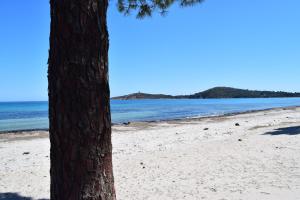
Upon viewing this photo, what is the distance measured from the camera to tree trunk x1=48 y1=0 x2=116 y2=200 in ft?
9.14

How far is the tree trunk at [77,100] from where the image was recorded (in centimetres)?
279

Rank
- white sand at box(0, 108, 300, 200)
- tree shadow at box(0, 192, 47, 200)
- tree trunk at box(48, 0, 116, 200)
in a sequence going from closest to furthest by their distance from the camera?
tree trunk at box(48, 0, 116, 200), white sand at box(0, 108, 300, 200), tree shadow at box(0, 192, 47, 200)

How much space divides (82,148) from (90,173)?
0.21 meters

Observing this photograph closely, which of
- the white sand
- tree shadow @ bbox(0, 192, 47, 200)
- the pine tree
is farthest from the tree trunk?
tree shadow @ bbox(0, 192, 47, 200)

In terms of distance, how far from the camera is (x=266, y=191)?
5754 millimetres

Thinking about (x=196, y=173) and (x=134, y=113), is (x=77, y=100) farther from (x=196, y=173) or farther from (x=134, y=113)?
(x=134, y=113)

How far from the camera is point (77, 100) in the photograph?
278 cm

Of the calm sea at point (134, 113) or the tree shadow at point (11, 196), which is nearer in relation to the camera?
the tree shadow at point (11, 196)

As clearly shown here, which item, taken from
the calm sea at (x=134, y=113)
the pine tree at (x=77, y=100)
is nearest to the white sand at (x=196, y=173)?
the pine tree at (x=77, y=100)

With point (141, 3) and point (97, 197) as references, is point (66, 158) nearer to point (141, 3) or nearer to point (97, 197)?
point (97, 197)

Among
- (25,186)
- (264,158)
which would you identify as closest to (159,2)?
(25,186)

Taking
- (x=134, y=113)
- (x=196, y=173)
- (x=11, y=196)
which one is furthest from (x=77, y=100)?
(x=134, y=113)

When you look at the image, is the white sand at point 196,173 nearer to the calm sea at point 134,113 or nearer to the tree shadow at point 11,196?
the tree shadow at point 11,196

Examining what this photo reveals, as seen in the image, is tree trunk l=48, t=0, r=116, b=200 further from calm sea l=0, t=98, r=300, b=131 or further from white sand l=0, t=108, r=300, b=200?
calm sea l=0, t=98, r=300, b=131
